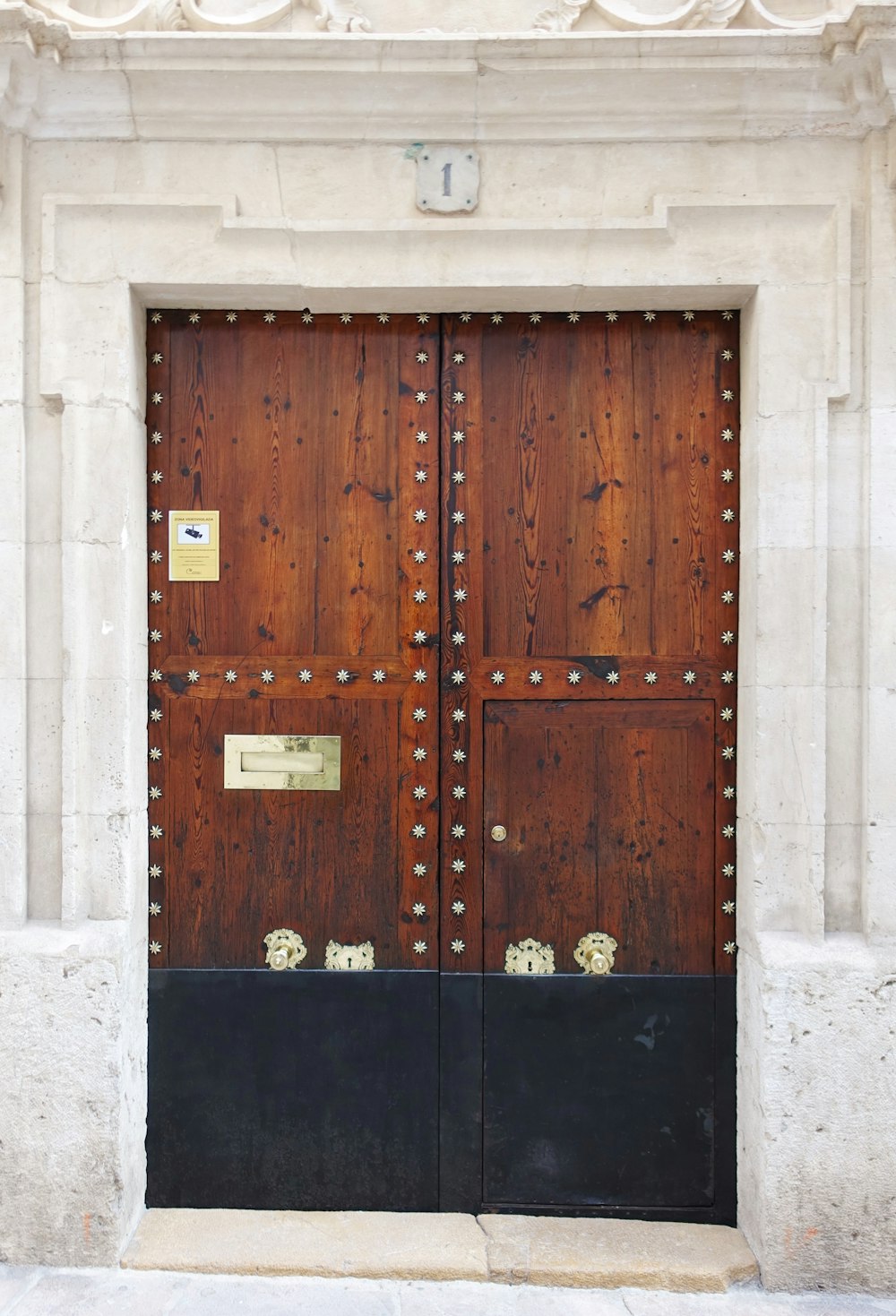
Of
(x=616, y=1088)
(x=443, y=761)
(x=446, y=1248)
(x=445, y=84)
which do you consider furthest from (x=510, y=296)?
(x=446, y=1248)

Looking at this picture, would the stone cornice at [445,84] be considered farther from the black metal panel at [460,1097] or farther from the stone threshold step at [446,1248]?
the stone threshold step at [446,1248]

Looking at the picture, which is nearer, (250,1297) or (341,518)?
(250,1297)

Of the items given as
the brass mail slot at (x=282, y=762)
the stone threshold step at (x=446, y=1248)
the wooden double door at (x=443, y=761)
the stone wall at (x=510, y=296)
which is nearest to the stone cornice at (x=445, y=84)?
the stone wall at (x=510, y=296)

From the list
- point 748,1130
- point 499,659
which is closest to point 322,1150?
point 748,1130

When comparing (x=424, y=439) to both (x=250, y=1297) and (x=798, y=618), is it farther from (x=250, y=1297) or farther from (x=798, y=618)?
(x=250, y=1297)

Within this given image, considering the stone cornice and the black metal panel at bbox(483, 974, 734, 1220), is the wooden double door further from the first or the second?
the stone cornice

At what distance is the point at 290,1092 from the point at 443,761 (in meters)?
1.16

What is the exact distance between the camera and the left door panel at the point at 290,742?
300 cm

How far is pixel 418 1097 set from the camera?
9.89ft

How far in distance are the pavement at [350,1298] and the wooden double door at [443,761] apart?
0.30m

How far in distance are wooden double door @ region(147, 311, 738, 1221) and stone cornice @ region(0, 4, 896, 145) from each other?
529mm

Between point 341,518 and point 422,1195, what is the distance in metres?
2.15

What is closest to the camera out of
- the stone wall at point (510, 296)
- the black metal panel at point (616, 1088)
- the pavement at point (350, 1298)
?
the pavement at point (350, 1298)

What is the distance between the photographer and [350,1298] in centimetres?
266
